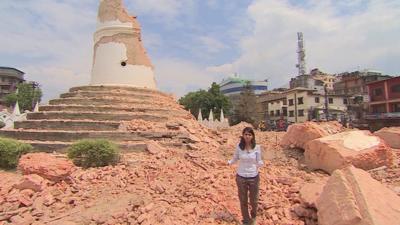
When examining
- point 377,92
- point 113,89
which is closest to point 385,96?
point 377,92

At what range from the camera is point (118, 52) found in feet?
53.3

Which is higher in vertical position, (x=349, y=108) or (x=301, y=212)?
(x=349, y=108)

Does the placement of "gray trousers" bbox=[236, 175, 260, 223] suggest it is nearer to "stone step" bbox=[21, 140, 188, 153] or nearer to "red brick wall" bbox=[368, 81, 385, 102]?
"stone step" bbox=[21, 140, 188, 153]

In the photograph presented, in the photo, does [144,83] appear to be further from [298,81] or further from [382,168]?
[298,81]

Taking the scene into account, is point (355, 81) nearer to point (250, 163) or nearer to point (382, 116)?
point (382, 116)

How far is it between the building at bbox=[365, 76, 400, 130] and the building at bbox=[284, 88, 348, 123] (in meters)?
6.41

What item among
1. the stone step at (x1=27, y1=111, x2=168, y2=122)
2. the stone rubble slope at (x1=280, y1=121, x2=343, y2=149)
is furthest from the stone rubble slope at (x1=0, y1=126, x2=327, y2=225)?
the stone step at (x1=27, y1=111, x2=168, y2=122)

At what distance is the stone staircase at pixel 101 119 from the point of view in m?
11.3

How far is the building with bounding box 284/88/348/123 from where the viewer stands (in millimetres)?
44438

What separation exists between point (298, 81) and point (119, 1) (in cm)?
4897

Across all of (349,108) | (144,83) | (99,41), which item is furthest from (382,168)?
(349,108)

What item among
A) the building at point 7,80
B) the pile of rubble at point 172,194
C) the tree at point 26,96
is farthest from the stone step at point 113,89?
the building at point 7,80

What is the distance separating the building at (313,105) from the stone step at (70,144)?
119ft

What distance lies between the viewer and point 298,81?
60.7 meters
